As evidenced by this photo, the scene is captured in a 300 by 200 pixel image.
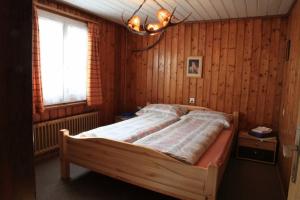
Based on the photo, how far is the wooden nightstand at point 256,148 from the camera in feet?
11.2

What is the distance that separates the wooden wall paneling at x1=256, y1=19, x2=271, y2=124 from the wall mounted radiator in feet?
9.30

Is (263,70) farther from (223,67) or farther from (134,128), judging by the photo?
(134,128)

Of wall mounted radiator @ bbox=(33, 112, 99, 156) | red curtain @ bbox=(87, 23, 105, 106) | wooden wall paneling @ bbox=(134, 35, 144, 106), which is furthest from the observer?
wooden wall paneling @ bbox=(134, 35, 144, 106)

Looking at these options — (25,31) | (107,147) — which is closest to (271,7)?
(107,147)

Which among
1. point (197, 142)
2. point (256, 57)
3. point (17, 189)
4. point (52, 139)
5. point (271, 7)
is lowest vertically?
point (52, 139)

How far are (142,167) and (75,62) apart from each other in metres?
2.22

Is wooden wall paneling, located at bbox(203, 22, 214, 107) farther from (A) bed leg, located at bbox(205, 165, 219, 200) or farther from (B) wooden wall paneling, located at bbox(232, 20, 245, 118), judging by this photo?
(A) bed leg, located at bbox(205, 165, 219, 200)

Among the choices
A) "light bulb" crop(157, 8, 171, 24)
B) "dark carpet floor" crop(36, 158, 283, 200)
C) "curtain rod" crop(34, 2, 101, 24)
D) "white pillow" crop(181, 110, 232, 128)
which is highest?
"curtain rod" crop(34, 2, 101, 24)

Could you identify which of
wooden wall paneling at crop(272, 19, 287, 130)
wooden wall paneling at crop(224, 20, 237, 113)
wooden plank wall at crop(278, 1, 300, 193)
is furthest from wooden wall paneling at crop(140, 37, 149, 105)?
wooden plank wall at crop(278, 1, 300, 193)

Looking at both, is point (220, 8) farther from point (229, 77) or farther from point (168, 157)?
point (168, 157)

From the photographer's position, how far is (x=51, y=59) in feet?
10.8

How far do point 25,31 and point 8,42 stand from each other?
0.06 metres

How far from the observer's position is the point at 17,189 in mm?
612

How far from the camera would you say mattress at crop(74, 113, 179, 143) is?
271 centimetres
